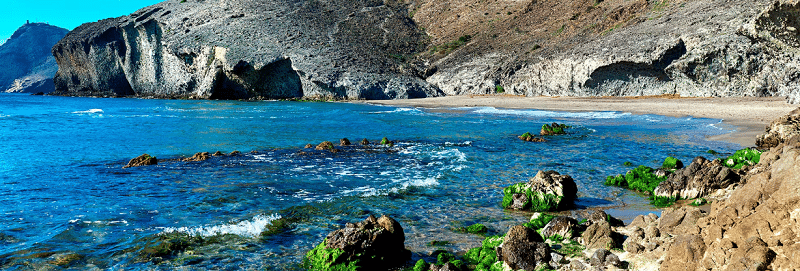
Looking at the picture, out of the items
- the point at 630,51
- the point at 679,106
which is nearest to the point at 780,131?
the point at 679,106

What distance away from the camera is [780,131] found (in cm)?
1390

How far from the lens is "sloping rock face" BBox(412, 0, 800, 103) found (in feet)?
105

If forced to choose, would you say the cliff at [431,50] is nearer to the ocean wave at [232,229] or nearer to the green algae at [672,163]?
the green algae at [672,163]

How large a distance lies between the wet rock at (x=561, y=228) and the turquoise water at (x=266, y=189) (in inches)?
50.2

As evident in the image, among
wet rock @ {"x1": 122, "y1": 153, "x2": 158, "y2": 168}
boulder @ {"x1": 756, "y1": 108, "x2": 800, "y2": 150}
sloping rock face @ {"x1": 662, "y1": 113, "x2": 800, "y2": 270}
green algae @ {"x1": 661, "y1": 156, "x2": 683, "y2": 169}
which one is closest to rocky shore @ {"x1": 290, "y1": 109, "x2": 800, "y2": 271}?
sloping rock face @ {"x1": 662, "y1": 113, "x2": 800, "y2": 270}

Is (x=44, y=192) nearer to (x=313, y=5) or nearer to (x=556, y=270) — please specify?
(x=556, y=270)

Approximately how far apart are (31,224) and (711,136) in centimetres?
2144

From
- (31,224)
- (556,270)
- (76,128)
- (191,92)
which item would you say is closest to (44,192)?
(31,224)

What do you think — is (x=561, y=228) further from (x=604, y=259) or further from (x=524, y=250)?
(x=604, y=259)

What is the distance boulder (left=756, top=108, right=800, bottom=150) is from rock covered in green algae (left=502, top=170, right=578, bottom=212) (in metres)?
9.23

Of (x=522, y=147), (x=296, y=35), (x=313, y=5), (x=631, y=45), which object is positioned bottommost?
(x=522, y=147)

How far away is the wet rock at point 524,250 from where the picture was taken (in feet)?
17.7

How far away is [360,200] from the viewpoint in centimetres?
966

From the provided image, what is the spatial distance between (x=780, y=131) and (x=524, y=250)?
1309cm
